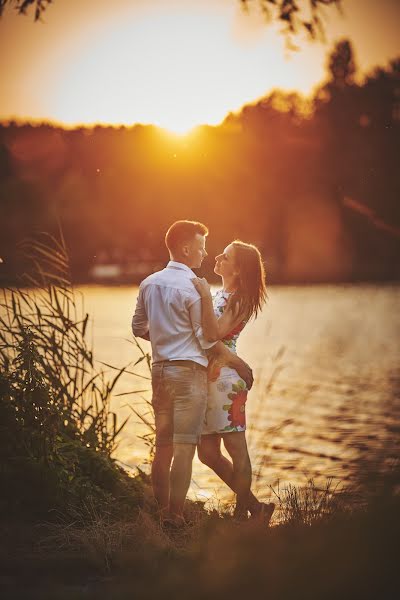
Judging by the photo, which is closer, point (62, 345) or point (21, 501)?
point (21, 501)

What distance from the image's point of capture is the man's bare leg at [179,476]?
4703 millimetres

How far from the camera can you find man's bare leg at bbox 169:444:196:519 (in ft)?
15.4

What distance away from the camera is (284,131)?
55.1 meters

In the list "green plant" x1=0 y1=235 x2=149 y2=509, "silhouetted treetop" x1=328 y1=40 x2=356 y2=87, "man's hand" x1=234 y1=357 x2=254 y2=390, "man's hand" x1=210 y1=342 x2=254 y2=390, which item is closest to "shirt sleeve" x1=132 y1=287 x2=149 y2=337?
"man's hand" x1=210 y1=342 x2=254 y2=390

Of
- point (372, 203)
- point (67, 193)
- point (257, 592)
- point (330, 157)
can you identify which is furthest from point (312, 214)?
point (257, 592)

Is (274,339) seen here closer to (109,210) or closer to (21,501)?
(109,210)

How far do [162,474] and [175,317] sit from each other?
871 mm

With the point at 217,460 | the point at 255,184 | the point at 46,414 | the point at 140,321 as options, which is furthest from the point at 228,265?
the point at 255,184

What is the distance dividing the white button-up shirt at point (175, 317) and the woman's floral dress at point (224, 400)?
15 cm

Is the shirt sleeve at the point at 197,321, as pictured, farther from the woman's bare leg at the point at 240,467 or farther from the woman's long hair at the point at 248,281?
the woman's bare leg at the point at 240,467

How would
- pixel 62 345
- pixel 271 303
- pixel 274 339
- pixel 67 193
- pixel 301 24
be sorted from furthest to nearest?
pixel 271 303
pixel 274 339
pixel 67 193
pixel 62 345
pixel 301 24

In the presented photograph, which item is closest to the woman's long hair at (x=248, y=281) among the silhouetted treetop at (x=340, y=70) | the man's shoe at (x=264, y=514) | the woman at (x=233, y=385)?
the woman at (x=233, y=385)

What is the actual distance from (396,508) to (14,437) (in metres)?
2.80

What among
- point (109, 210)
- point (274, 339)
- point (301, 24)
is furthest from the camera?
point (109, 210)
